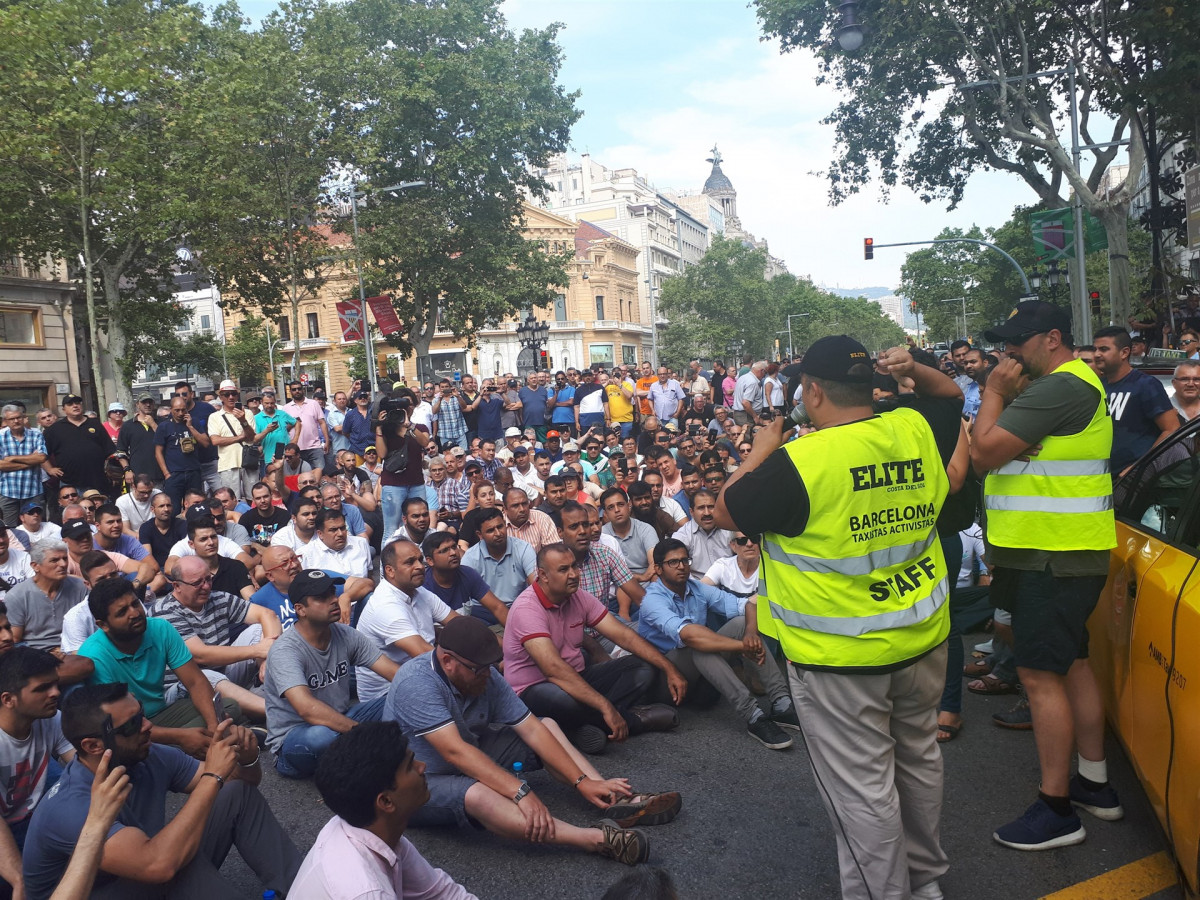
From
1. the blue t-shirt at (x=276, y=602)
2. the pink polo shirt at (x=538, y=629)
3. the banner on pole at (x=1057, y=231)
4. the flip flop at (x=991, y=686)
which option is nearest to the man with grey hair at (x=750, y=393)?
the banner on pole at (x=1057, y=231)

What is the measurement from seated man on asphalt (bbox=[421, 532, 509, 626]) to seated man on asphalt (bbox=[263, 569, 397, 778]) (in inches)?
47.5

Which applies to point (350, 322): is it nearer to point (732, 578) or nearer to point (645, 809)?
point (732, 578)

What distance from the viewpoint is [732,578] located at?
262 inches

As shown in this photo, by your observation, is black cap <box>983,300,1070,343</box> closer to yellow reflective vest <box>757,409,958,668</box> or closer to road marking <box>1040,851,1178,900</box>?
yellow reflective vest <box>757,409,958,668</box>

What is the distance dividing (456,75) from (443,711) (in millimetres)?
29163

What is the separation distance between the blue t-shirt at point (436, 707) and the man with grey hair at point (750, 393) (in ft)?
42.0

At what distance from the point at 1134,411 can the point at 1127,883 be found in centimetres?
382

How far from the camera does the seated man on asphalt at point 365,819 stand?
2627 millimetres

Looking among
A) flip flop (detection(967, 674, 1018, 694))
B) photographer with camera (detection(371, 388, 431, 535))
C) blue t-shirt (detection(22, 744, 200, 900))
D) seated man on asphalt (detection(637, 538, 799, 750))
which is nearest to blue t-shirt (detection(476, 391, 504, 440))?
photographer with camera (detection(371, 388, 431, 535))

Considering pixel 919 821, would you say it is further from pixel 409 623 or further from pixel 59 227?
pixel 59 227

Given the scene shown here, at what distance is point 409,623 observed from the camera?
18.5 ft

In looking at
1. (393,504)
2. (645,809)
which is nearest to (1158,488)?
(645,809)

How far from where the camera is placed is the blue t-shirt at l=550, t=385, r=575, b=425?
16797 mm

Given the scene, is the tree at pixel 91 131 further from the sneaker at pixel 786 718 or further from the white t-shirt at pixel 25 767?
the sneaker at pixel 786 718
